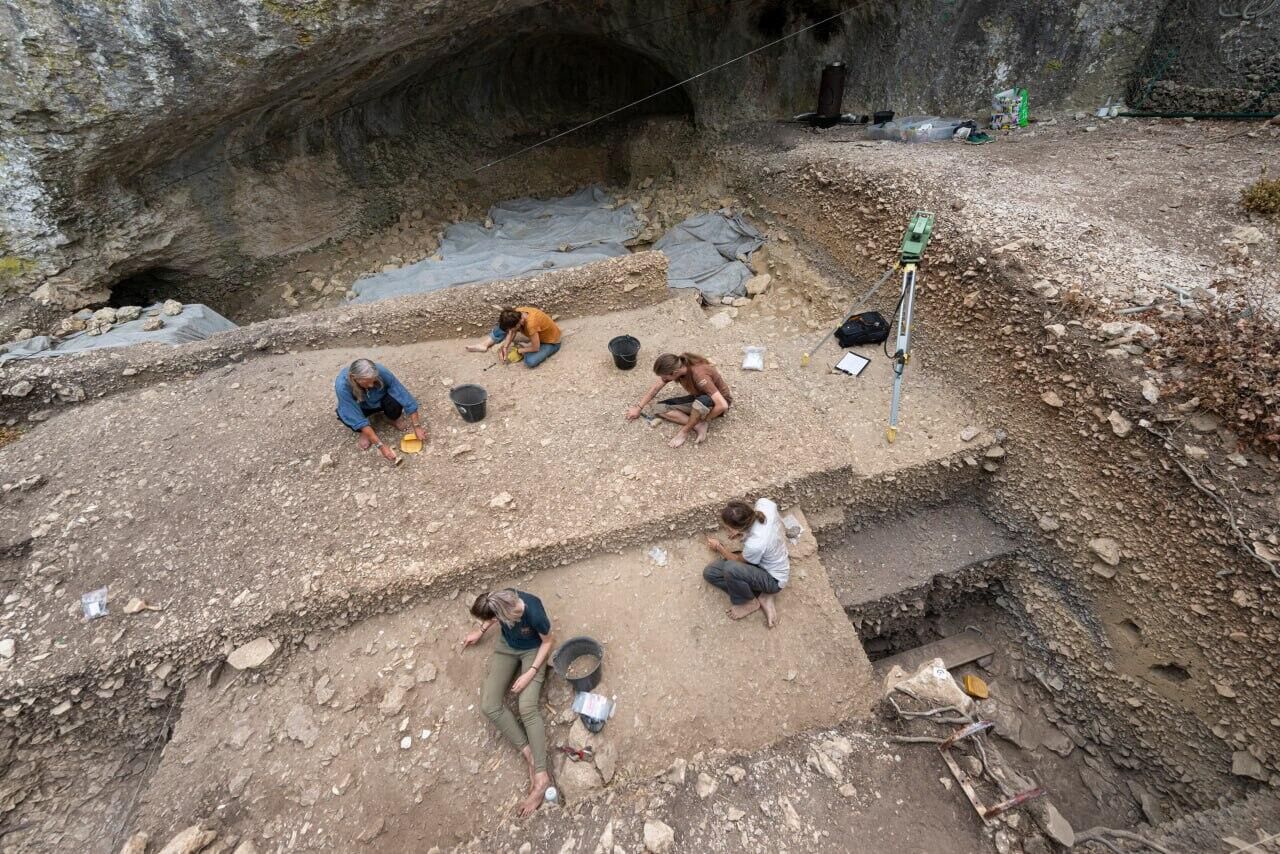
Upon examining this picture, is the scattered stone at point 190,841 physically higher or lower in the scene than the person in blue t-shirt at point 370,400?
lower

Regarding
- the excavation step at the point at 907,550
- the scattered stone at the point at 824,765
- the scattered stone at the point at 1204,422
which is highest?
the scattered stone at the point at 1204,422

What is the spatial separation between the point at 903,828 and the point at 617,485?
101 inches

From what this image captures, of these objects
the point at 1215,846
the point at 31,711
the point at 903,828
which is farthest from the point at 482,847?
the point at 1215,846

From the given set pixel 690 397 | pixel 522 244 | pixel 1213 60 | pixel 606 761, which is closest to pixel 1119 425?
pixel 690 397

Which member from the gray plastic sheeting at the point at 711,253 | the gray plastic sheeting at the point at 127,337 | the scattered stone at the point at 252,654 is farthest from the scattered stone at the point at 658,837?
the gray plastic sheeting at the point at 127,337

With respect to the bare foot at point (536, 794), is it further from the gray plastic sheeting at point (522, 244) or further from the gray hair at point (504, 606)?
the gray plastic sheeting at point (522, 244)

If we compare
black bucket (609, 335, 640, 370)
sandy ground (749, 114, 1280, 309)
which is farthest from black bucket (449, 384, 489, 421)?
sandy ground (749, 114, 1280, 309)

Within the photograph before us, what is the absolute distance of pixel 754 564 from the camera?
338cm

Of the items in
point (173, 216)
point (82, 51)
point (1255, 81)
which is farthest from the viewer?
point (173, 216)

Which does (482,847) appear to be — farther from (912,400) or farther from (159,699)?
(912,400)

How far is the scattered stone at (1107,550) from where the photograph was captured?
387cm

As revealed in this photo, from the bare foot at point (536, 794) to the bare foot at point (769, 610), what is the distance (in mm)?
1627

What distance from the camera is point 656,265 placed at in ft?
19.2

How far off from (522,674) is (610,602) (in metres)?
0.74
